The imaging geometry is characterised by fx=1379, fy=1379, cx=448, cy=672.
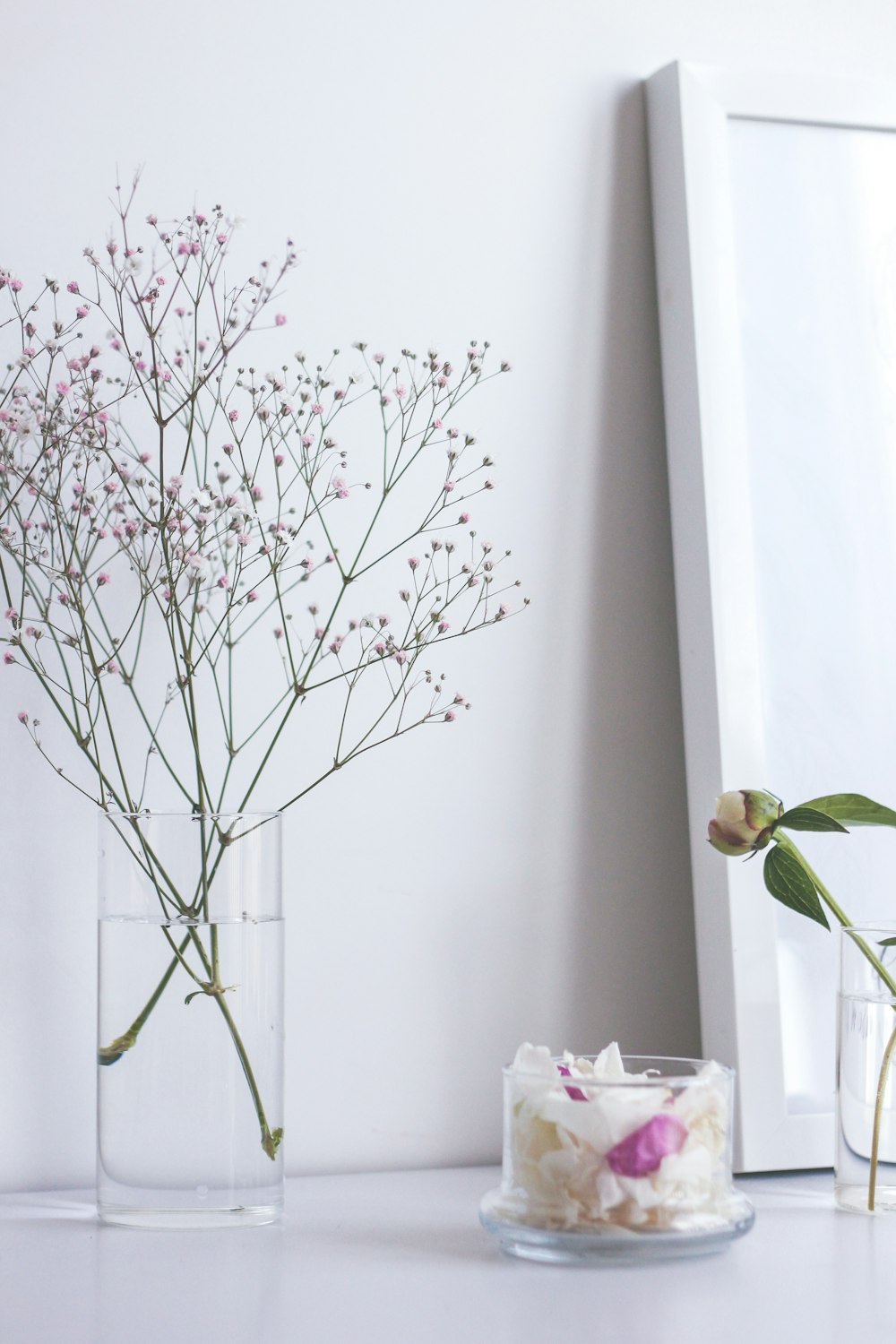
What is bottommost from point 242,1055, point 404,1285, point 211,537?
point 404,1285

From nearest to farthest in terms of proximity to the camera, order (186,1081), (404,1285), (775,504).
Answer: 1. (404,1285)
2. (186,1081)
3. (775,504)

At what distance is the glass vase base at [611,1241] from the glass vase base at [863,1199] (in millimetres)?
139

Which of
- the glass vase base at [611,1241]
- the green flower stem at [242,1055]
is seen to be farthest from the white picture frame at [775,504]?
the green flower stem at [242,1055]

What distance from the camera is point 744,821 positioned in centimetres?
81

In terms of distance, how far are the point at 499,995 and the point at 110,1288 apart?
36 centimetres

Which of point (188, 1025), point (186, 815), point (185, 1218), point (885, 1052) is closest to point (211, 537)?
point (186, 815)

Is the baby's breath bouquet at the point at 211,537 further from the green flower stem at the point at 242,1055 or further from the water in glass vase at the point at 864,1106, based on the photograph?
the water in glass vase at the point at 864,1106

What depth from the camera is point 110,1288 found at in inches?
26.3

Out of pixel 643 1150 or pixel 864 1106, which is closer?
pixel 643 1150

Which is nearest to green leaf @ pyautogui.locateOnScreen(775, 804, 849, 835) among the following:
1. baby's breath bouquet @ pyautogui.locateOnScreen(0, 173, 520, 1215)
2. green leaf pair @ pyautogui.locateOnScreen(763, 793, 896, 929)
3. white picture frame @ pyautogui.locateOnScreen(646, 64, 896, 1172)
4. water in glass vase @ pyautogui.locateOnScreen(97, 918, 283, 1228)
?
green leaf pair @ pyautogui.locateOnScreen(763, 793, 896, 929)

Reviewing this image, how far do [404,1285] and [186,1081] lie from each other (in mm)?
176

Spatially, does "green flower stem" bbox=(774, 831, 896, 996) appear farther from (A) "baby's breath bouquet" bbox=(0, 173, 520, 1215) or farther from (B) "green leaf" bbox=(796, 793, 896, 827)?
(A) "baby's breath bouquet" bbox=(0, 173, 520, 1215)

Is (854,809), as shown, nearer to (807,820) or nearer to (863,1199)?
(807,820)

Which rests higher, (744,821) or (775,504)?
(775,504)
